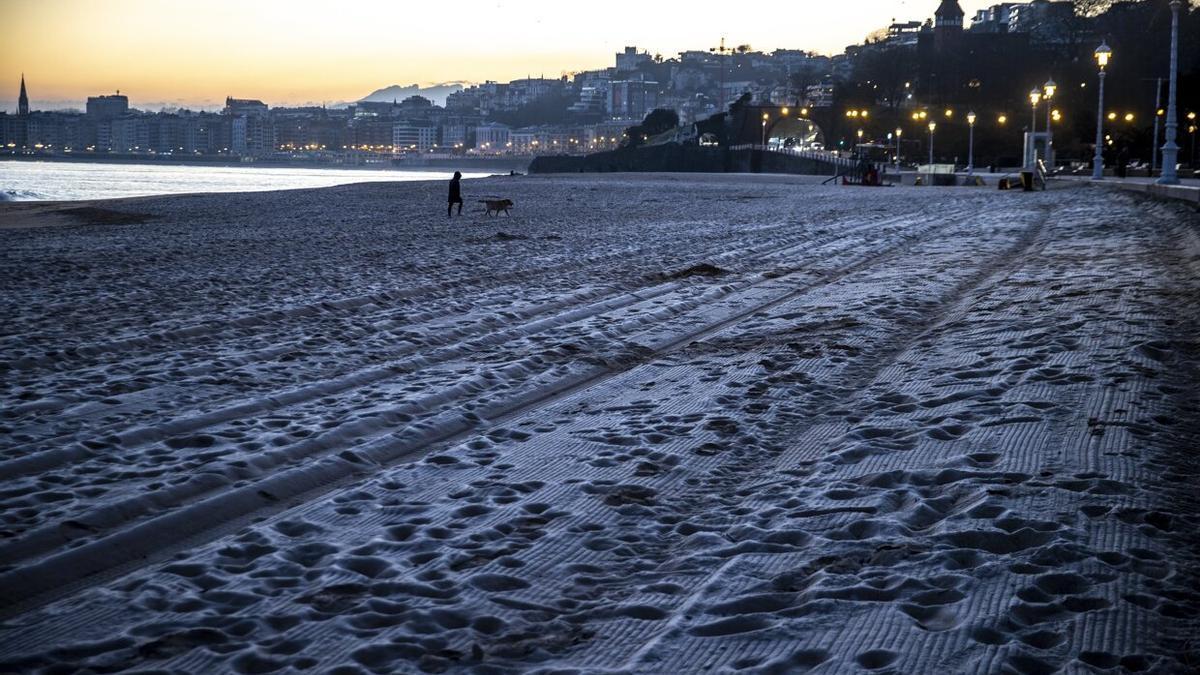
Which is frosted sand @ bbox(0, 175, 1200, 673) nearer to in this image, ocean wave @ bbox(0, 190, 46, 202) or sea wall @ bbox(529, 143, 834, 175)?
ocean wave @ bbox(0, 190, 46, 202)

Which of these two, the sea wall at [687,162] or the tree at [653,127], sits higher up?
the tree at [653,127]

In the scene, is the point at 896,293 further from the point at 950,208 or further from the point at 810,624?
the point at 950,208

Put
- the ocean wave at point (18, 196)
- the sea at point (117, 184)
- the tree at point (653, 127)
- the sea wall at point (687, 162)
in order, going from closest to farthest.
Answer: the ocean wave at point (18, 196) → the sea at point (117, 184) → the sea wall at point (687, 162) → the tree at point (653, 127)

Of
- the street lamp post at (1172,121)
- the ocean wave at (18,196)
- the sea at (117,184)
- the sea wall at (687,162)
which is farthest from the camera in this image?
the sea wall at (687,162)

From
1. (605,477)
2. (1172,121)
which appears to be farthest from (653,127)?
(605,477)

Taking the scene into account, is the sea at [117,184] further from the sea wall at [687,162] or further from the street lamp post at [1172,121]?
the street lamp post at [1172,121]

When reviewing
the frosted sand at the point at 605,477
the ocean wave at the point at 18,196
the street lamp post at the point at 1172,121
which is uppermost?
the street lamp post at the point at 1172,121

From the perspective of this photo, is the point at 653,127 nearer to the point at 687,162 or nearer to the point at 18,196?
the point at 687,162

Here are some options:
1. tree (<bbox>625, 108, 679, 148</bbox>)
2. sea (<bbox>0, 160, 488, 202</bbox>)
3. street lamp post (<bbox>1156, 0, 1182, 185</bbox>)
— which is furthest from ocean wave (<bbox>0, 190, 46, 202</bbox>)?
tree (<bbox>625, 108, 679, 148</bbox>)

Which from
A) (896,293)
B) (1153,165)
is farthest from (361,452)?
(1153,165)

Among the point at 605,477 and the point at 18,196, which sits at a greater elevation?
the point at 18,196

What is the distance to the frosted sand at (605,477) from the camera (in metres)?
3.76

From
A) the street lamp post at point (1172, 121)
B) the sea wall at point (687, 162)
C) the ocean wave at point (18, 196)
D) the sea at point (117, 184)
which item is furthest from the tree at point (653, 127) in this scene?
the street lamp post at point (1172, 121)

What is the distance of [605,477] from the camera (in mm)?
5629
